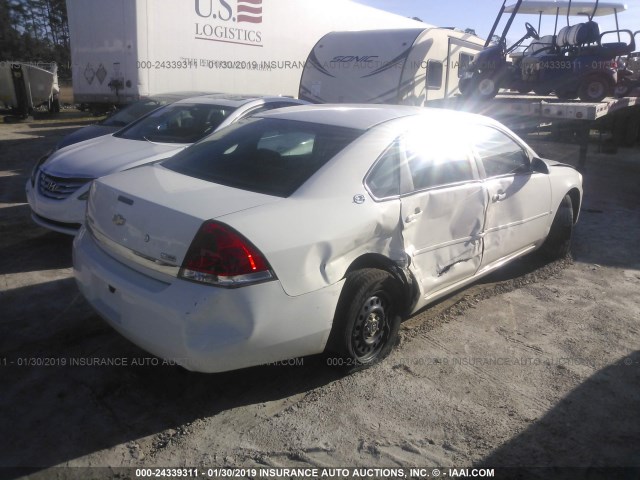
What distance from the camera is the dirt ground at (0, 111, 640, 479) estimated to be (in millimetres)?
2680

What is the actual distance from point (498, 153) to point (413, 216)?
143 centimetres

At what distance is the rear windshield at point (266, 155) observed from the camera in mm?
3242

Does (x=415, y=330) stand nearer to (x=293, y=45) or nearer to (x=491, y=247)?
(x=491, y=247)

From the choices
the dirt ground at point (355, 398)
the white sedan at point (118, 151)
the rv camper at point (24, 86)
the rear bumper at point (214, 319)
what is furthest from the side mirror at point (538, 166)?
the rv camper at point (24, 86)

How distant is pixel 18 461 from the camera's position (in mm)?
2543

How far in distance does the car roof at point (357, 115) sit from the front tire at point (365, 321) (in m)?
1.03

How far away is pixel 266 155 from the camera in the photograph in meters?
3.56

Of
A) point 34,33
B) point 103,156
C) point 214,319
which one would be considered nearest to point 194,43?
point 103,156

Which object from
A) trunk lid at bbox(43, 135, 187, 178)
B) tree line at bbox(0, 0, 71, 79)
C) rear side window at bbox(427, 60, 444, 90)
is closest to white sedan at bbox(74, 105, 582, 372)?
trunk lid at bbox(43, 135, 187, 178)

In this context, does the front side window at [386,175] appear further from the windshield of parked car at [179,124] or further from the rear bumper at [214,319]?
the windshield of parked car at [179,124]

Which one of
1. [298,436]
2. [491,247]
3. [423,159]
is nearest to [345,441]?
[298,436]

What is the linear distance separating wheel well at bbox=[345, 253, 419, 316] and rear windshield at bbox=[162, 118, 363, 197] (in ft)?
1.85

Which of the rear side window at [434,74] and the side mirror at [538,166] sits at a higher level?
the rear side window at [434,74]

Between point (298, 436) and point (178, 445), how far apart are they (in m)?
0.59
